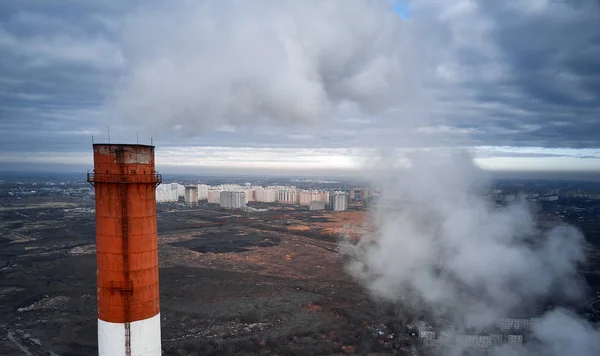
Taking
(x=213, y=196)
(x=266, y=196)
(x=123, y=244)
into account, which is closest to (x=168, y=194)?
(x=213, y=196)

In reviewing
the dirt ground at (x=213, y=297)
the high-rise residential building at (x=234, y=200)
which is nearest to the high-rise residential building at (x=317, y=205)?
the high-rise residential building at (x=234, y=200)

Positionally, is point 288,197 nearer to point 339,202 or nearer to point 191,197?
point 339,202

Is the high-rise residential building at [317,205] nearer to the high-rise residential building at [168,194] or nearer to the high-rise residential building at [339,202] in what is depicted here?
the high-rise residential building at [339,202]

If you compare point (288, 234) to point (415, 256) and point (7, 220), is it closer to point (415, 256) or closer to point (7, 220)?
point (415, 256)

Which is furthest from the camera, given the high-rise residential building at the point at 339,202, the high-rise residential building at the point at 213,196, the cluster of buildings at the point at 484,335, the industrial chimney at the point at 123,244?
the high-rise residential building at the point at 213,196

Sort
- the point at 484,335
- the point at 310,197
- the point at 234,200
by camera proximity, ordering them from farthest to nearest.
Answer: the point at 310,197 < the point at 234,200 < the point at 484,335

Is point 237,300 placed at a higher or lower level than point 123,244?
lower
